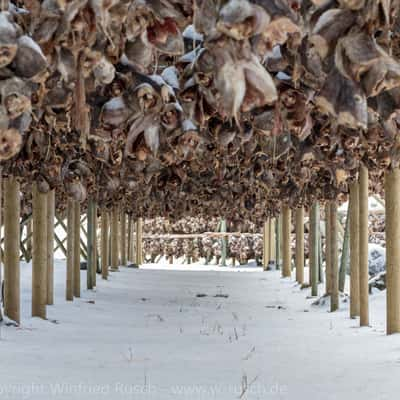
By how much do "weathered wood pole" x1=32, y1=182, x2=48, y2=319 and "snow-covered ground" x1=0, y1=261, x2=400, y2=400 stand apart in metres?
0.18

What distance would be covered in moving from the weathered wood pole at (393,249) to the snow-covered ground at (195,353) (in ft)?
0.70

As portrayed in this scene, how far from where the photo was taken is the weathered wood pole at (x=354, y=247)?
662 centimetres

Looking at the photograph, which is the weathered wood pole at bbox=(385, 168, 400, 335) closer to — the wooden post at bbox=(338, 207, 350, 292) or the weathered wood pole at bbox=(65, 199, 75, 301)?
the wooden post at bbox=(338, 207, 350, 292)

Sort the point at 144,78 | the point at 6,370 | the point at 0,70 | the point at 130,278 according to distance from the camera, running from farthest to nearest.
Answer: the point at 130,278
the point at 6,370
the point at 144,78
the point at 0,70

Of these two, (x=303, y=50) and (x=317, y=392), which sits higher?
(x=303, y=50)

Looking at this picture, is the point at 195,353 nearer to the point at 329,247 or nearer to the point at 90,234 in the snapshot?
the point at 329,247

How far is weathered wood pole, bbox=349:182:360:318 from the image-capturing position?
662 cm

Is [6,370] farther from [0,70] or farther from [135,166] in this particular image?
[0,70]

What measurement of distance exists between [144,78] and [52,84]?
0.31m

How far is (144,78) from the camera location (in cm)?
188

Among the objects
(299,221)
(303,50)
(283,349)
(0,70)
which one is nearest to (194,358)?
(283,349)

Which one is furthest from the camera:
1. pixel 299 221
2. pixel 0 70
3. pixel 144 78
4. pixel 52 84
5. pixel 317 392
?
pixel 299 221

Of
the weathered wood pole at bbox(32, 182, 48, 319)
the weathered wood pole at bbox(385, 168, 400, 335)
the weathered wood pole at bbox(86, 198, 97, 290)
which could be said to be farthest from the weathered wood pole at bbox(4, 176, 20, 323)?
the weathered wood pole at bbox(86, 198, 97, 290)

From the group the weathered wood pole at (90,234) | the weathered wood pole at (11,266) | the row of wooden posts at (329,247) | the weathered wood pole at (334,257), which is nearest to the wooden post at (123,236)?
the weathered wood pole at (90,234)
